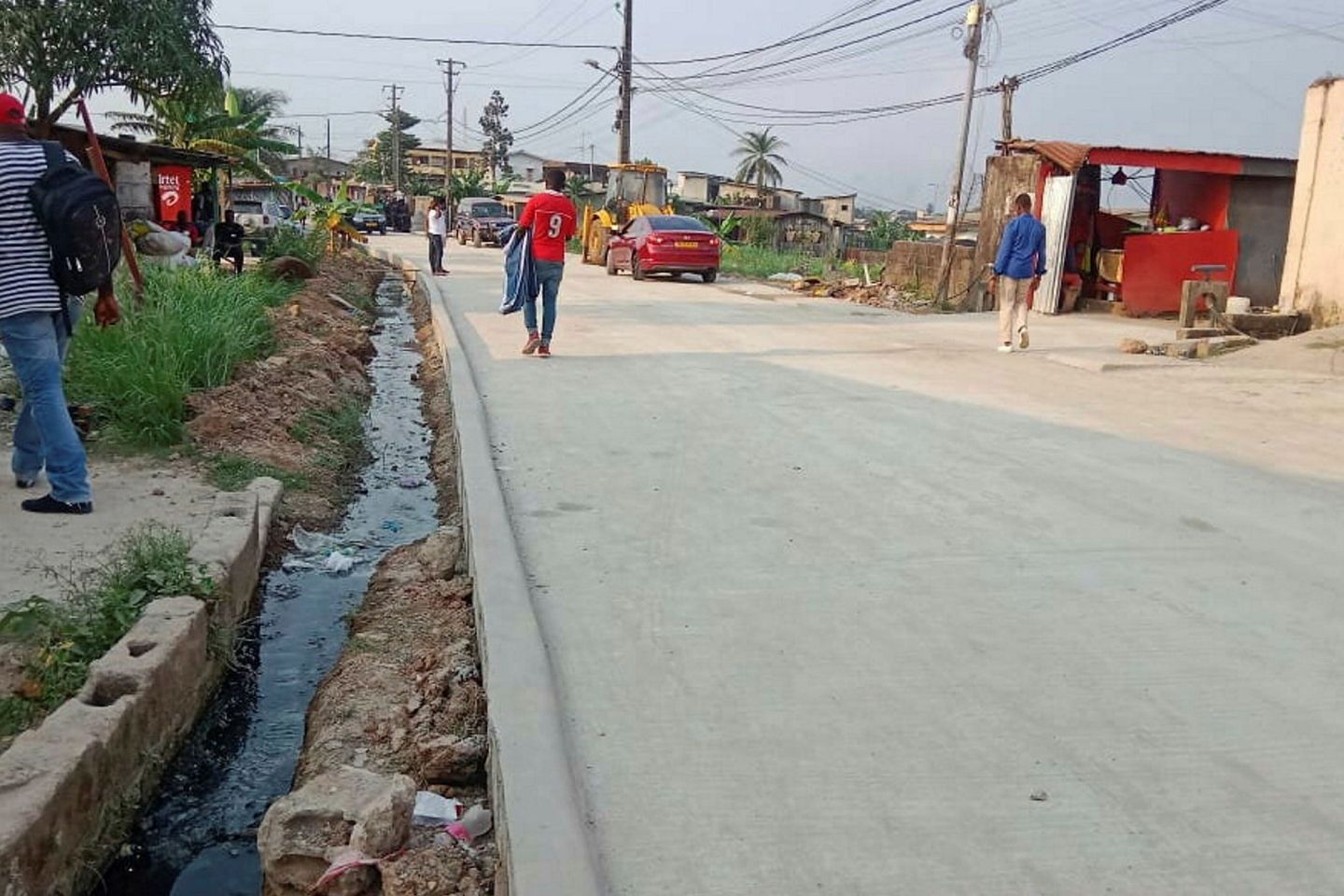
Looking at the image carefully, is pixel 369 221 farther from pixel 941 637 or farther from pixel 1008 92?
pixel 941 637

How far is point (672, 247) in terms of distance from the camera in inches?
912

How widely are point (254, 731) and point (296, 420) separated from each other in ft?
13.8

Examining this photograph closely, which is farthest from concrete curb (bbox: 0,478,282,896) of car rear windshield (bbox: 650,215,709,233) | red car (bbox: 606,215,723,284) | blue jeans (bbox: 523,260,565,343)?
car rear windshield (bbox: 650,215,709,233)

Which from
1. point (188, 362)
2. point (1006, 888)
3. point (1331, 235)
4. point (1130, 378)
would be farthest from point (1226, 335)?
point (1006, 888)

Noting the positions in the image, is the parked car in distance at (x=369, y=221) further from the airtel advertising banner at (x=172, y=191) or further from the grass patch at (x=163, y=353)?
the grass patch at (x=163, y=353)

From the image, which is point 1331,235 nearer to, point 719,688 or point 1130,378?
point 1130,378

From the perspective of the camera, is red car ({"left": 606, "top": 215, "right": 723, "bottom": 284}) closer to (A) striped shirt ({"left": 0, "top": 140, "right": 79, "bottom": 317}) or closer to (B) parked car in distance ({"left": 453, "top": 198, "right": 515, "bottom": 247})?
(B) parked car in distance ({"left": 453, "top": 198, "right": 515, "bottom": 247})

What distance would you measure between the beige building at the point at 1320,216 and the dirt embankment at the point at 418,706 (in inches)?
480

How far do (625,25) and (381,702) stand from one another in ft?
123

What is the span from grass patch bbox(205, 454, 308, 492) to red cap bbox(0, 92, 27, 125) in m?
2.02

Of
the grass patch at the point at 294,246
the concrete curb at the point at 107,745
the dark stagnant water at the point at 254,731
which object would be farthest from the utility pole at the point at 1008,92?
the concrete curb at the point at 107,745

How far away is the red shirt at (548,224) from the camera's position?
1064cm

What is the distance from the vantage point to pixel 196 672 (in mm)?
4207

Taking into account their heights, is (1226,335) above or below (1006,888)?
above
